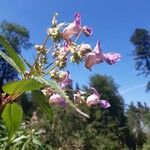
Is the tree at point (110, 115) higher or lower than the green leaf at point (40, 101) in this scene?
higher

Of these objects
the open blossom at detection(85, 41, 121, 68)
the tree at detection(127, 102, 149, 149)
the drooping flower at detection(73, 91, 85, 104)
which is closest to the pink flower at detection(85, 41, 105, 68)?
the open blossom at detection(85, 41, 121, 68)

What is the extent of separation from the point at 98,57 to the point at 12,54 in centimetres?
22

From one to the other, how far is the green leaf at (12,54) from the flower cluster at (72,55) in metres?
0.09

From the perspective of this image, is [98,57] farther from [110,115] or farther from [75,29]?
[110,115]

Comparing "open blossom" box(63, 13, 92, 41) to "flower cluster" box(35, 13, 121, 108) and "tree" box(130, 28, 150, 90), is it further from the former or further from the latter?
"tree" box(130, 28, 150, 90)

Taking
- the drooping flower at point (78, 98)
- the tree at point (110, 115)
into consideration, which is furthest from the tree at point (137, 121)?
the drooping flower at point (78, 98)

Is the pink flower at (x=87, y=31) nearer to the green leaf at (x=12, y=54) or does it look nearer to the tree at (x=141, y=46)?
the green leaf at (x=12, y=54)

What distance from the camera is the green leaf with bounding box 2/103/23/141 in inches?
35.6

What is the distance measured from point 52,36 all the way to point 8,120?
30cm

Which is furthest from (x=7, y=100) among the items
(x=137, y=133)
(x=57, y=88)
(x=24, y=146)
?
(x=137, y=133)

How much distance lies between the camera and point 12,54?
910 millimetres

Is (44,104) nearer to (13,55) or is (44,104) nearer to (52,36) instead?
(13,55)

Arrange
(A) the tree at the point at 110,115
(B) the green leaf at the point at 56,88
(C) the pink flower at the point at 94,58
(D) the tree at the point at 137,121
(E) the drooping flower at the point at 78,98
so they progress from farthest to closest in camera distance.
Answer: (D) the tree at the point at 137,121, (A) the tree at the point at 110,115, (E) the drooping flower at the point at 78,98, (C) the pink flower at the point at 94,58, (B) the green leaf at the point at 56,88

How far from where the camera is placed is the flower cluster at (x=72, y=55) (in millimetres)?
1058
